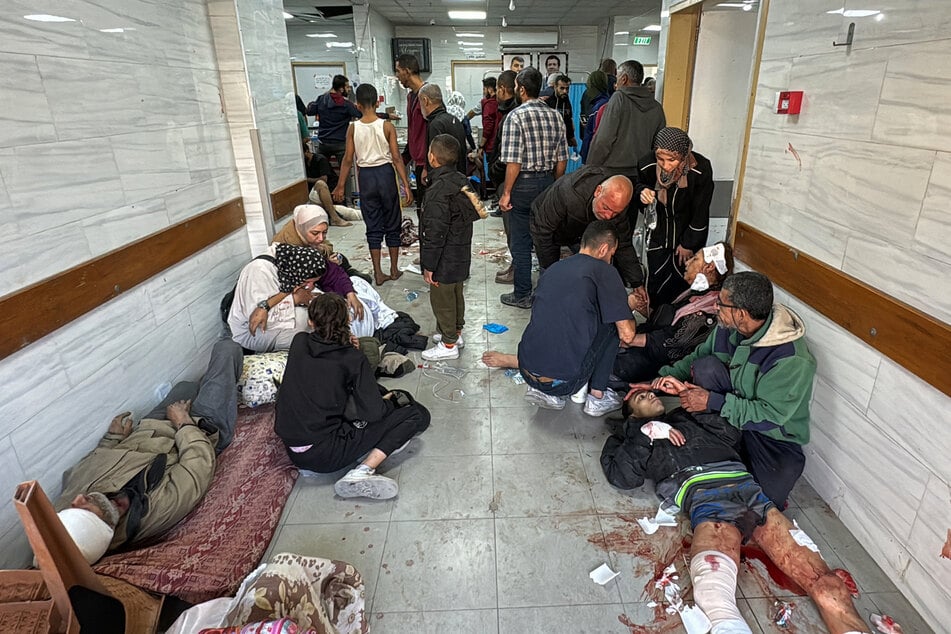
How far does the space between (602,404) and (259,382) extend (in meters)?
1.87

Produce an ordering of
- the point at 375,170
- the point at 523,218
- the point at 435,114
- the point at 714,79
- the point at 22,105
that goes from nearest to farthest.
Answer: the point at 22,105 < the point at 523,218 < the point at 714,79 < the point at 375,170 < the point at 435,114

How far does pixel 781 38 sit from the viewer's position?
2609 millimetres

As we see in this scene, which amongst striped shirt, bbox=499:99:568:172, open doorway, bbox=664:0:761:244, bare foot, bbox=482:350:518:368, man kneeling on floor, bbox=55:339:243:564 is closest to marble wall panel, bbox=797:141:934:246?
bare foot, bbox=482:350:518:368

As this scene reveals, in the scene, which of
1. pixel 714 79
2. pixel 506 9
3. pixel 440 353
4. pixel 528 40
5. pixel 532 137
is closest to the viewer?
pixel 440 353

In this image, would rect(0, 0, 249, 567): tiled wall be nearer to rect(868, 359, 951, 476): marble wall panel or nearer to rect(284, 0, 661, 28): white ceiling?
rect(868, 359, 951, 476): marble wall panel

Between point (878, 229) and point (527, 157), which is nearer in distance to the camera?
point (878, 229)

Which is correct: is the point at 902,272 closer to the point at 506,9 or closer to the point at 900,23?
the point at 900,23

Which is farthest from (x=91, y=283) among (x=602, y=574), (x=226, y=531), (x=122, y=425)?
(x=602, y=574)

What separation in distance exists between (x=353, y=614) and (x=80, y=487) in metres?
1.14

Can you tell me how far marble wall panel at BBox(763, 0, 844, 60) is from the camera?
2236mm

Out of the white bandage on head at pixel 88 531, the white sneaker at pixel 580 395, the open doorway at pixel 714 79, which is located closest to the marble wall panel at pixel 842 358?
the white sneaker at pixel 580 395

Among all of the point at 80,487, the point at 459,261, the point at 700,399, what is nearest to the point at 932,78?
the point at 700,399

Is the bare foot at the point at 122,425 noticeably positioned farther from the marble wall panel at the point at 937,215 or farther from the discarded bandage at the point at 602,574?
the marble wall panel at the point at 937,215

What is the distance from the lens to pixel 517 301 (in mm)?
4477
